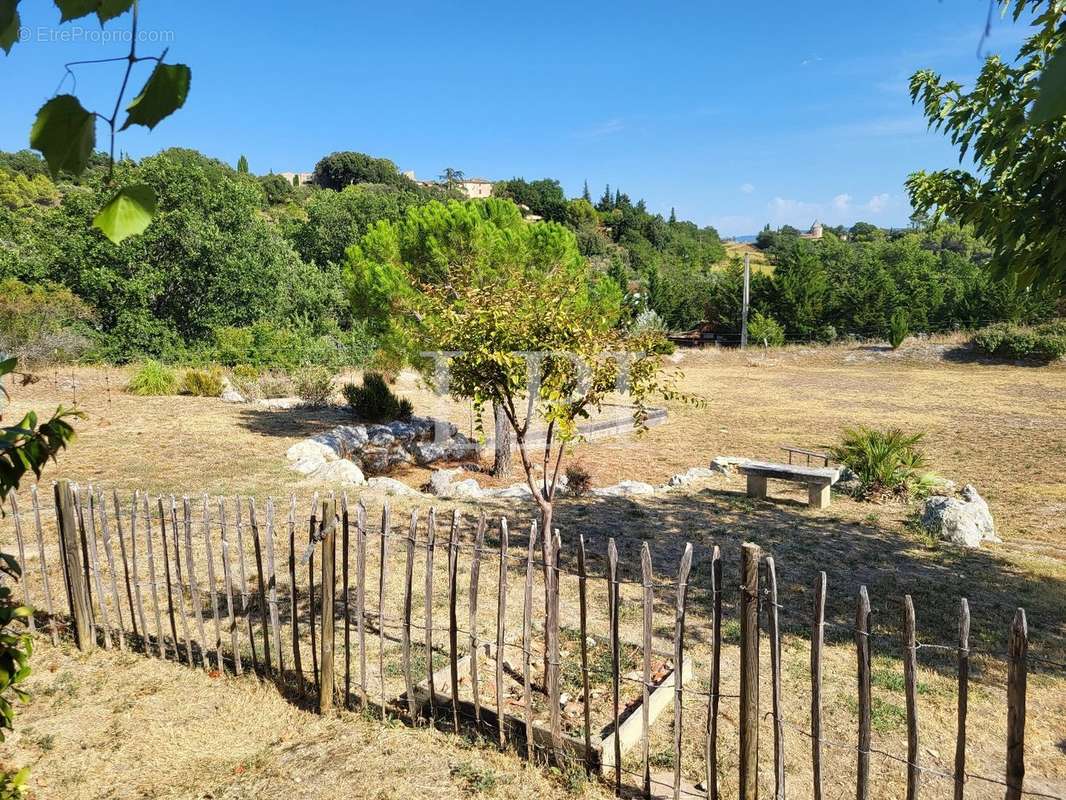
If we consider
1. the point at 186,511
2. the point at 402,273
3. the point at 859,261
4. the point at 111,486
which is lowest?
the point at 111,486

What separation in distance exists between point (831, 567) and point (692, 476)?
12.7 feet

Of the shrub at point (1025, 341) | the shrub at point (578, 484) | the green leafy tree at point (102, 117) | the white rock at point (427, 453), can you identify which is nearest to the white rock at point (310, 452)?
the white rock at point (427, 453)

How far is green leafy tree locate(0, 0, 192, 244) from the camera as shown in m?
0.60

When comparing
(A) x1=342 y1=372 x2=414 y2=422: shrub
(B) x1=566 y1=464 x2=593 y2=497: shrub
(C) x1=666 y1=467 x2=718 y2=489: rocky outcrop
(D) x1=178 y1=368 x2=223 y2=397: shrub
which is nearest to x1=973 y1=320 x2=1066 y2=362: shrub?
(C) x1=666 y1=467 x2=718 y2=489: rocky outcrop

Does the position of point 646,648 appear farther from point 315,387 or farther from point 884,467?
point 315,387

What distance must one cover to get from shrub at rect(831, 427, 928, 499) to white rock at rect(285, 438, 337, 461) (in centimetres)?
751

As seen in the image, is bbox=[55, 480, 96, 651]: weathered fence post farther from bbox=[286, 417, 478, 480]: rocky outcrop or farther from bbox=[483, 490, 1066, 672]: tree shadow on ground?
bbox=[286, 417, 478, 480]: rocky outcrop

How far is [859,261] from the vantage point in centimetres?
4347

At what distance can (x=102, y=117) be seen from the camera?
24.0 inches

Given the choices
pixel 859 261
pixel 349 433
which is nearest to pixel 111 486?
pixel 349 433

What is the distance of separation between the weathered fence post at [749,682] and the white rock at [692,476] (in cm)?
689

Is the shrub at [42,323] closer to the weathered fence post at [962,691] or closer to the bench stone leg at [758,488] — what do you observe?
the bench stone leg at [758,488]

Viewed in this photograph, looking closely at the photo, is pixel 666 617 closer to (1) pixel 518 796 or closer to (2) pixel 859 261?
(1) pixel 518 796

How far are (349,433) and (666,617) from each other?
7473 mm
